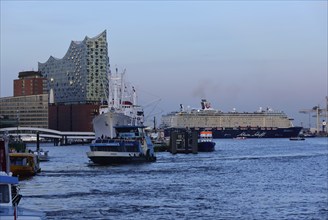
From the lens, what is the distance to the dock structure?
12912cm

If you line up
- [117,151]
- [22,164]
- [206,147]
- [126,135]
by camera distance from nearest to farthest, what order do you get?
[22,164]
[117,151]
[126,135]
[206,147]

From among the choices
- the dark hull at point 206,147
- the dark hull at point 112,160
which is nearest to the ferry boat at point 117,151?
the dark hull at point 112,160

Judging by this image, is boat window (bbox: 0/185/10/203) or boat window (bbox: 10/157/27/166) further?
boat window (bbox: 10/157/27/166)

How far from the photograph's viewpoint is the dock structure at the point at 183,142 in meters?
129

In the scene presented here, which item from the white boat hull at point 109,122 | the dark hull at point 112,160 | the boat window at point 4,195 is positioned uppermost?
the white boat hull at point 109,122

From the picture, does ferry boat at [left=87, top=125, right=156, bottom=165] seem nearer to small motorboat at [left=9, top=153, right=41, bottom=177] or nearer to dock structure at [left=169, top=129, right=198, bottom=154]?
small motorboat at [left=9, top=153, right=41, bottom=177]

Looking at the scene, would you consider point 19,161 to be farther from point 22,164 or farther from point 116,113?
point 116,113

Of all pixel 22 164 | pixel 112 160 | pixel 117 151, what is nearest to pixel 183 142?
pixel 117 151

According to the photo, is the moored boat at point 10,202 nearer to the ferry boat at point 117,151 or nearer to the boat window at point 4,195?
the boat window at point 4,195

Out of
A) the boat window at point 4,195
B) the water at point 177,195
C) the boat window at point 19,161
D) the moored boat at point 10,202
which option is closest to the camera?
the moored boat at point 10,202

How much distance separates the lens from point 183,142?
442 ft

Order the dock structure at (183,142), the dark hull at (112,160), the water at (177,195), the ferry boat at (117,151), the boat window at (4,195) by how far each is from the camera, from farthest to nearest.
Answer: the dock structure at (183,142)
the dark hull at (112,160)
the ferry boat at (117,151)
the water at (177,195)
the boat window at (4,195)

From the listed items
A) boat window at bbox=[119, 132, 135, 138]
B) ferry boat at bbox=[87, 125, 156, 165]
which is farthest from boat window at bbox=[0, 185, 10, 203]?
boat window at bbox=[119, 132, 135, 138]

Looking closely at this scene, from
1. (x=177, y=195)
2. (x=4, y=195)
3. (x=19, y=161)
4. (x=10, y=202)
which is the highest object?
(x=19, y=161)
